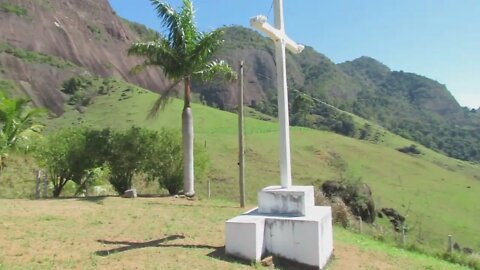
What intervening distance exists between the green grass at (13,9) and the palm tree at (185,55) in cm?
9621

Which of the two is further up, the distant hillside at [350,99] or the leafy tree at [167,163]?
the distant hillside at [350,99]

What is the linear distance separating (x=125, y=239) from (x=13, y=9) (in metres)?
105

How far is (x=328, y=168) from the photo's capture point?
174 ft

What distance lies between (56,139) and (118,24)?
12018 centimetres

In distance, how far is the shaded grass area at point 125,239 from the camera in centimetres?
837

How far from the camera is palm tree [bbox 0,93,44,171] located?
17609 mm

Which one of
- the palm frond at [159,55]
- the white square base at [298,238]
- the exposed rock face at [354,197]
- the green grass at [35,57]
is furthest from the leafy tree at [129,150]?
the green grass at [35,57]

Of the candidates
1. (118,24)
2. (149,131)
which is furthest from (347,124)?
(149,131)

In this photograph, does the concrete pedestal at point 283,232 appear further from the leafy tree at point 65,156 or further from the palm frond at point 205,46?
the leafy tree at point 65,156

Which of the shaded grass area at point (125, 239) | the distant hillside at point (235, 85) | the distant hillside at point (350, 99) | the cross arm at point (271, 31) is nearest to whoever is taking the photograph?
the shaded grass area at point (125, 239)

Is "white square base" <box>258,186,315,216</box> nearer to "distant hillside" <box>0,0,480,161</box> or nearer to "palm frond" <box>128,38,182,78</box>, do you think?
"palm frond" <box>128,38,182,78</box>

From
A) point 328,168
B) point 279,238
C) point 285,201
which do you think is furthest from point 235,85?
point 279,238

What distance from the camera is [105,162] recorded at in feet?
62.3

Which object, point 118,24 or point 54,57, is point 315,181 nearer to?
point 54,57
